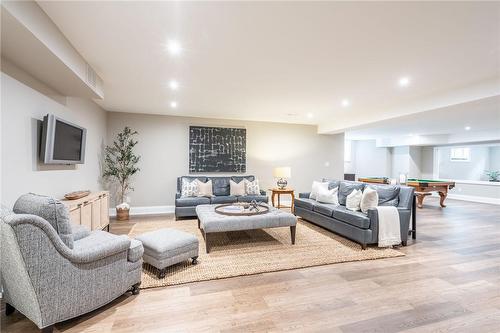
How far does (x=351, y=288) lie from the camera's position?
2463 mm

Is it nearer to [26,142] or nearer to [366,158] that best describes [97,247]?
[26,142]

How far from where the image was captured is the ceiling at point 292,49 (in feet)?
6.59

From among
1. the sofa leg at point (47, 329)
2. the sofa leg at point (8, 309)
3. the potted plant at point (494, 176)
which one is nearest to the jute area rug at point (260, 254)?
the sofa leg at point (47, 329)

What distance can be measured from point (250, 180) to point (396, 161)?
8.24m

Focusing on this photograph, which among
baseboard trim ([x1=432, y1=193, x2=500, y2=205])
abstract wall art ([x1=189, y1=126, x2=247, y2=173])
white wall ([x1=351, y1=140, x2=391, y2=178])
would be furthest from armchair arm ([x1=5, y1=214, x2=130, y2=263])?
white wall ([x1=351, y1=140, x2=391, y2=178])

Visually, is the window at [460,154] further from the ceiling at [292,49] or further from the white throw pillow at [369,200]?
the white throw pillow at [369,200]

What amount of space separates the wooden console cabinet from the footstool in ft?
A: 3.24

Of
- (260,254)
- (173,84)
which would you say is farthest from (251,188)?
(173,84)

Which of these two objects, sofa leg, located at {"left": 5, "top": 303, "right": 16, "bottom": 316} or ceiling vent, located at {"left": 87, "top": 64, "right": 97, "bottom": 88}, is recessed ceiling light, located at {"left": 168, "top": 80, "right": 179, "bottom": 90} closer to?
ceiling vent, located at {"left": 87, "top": 64, "right": 97, "bottom": 88}

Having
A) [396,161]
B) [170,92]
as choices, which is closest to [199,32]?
[170,92]

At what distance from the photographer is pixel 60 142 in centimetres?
314

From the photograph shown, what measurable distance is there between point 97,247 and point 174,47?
6.82 feet

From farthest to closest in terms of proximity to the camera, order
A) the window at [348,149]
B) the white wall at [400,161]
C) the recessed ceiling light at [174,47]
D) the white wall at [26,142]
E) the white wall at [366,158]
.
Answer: the white wall at [366,158] → the window at [348,149] → the white wall at [400,161] → the recessed ceiling light at [174,47] → the white wall at [26,142]

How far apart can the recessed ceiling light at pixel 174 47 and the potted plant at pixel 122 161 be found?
3.45m
